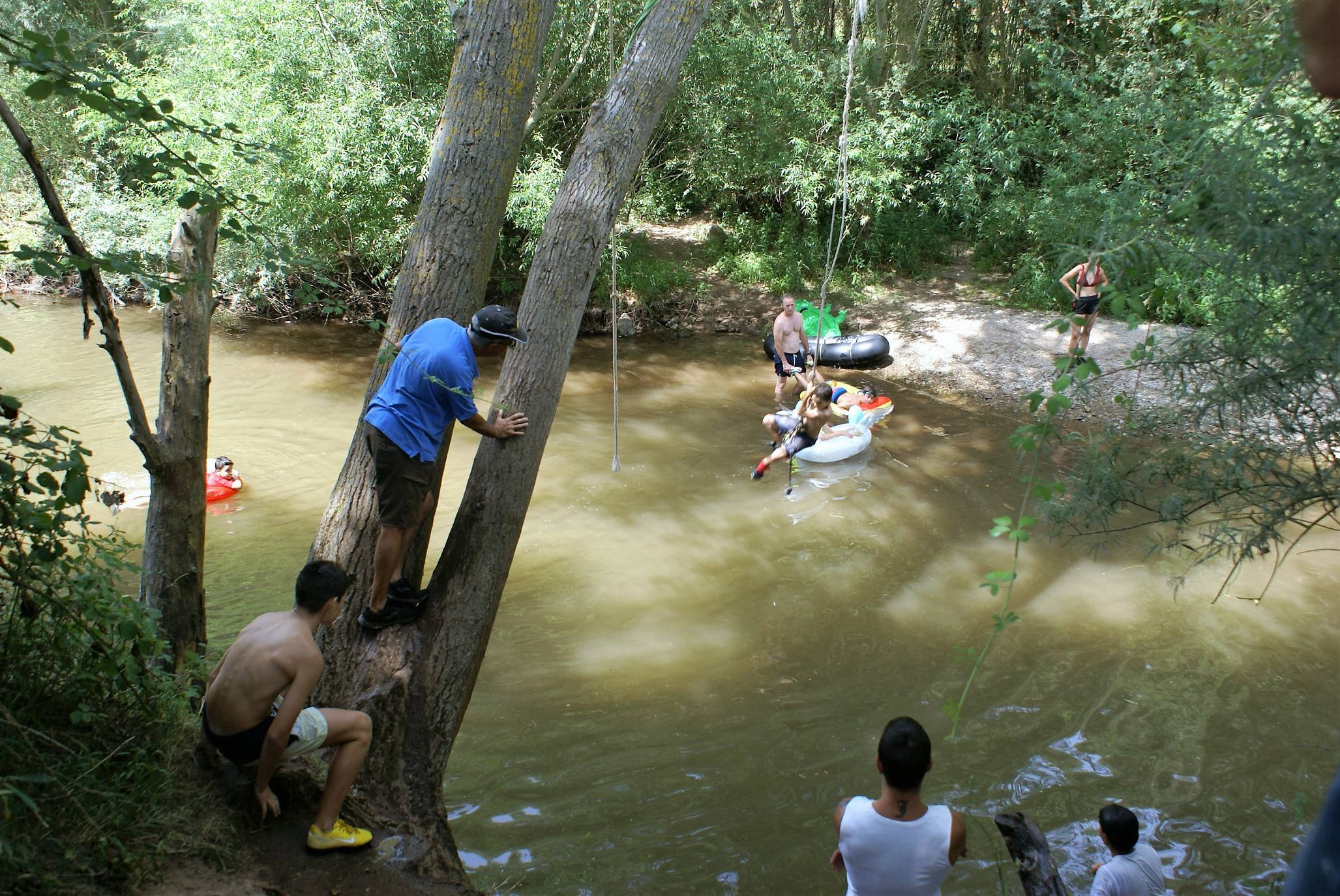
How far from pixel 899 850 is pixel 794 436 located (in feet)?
23.4

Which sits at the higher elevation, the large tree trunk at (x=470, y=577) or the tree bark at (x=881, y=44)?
the tree bark at (x=881, y=44)

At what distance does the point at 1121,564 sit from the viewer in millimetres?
8219

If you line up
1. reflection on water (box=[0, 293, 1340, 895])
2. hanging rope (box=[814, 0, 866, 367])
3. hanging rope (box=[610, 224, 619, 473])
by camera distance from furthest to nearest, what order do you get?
hanging rope (box=[814, 0, 866, 367]) < hanging rope (box=[610, 224, 619, 473]) < reflection on water (box=[0, 293, 1340, 895])

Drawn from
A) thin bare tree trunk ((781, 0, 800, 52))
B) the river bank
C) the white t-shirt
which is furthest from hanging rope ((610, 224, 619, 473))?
thin bare tree trunk ((781, 0, 800, 52))

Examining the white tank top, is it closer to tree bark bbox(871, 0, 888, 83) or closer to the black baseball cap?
the black baseball cap

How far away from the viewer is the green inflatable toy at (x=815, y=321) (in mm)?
15273

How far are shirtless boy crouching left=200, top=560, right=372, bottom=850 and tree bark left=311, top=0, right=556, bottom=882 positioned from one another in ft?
→ 1.03

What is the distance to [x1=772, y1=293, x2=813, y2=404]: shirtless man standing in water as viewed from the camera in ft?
37.8

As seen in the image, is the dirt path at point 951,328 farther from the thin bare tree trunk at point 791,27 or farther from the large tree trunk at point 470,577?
the large tree trunk at point 470,577

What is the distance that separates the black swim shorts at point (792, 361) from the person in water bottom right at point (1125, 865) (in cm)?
825

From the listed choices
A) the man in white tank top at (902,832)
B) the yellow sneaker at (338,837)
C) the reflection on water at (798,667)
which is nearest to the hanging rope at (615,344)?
the reflection on water at (798,667)

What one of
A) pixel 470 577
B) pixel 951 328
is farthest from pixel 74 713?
pixel 951 328

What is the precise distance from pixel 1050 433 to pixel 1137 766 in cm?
372

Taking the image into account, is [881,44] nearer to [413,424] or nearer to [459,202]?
[459,202]
